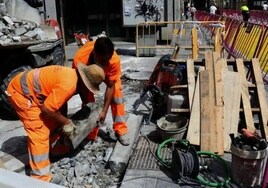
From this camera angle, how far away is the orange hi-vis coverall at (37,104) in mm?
3875

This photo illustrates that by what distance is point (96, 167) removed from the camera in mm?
4430

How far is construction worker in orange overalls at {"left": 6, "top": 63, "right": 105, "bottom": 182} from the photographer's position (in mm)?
3816

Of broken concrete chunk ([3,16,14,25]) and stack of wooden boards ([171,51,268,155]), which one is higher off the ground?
broken concrete chunk ([3,16,14,25])

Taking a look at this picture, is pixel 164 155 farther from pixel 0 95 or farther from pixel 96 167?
pixel 0 95

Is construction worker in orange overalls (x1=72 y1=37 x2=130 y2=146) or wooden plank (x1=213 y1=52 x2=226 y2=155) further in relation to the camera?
wooden plank (x1=213 y1=52 x2=226 y2=155)

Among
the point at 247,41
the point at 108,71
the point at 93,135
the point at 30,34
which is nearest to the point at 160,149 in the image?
the point at 93,135

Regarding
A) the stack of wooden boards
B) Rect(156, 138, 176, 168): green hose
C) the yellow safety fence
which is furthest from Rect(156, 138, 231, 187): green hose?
the yellow safety fence

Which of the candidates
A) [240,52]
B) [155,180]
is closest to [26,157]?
[155,180]

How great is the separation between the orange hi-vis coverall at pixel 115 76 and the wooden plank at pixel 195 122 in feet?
2.91

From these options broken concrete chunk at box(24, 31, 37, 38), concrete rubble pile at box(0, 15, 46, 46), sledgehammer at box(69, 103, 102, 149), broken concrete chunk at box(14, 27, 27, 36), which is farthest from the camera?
broken concrete chunk at box(24, 31, 37, 38)

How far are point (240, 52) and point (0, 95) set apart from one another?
7.16 metres

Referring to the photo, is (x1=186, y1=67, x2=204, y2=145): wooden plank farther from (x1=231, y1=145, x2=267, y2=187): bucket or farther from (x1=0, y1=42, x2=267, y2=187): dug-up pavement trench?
(x1=231, y1=145, x2=267, y2=187): bucket

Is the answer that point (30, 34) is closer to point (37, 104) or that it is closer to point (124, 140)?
point (37, 104)

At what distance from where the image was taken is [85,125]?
14.7ft
